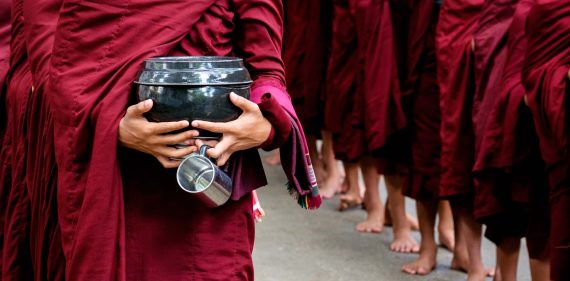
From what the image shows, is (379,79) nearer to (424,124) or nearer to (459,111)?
(424,124)

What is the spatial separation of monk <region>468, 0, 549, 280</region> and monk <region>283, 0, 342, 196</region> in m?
1.95

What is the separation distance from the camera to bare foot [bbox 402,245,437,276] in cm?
388

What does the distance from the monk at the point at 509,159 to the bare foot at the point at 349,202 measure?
1861 mm

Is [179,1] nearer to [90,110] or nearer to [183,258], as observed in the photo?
[90,110]

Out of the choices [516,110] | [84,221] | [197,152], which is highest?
[197,152]

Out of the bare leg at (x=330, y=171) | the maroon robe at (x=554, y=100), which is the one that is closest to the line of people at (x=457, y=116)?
the maroon robe at (x=554, y=100)

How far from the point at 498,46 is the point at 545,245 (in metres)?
0.79

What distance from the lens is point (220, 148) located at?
5.36 feet

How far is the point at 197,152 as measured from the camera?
5.34 ft

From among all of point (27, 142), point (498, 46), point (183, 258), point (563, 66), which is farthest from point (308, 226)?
point (183, 258)

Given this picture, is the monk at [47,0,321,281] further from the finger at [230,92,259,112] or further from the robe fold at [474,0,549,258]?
the robe fold at [474,0,549,258]

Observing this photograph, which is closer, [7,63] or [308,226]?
[7,63]

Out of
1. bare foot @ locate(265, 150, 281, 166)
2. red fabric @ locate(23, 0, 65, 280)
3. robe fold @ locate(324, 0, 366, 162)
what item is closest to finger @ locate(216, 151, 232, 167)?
red fabric @ locate(23, 0, 65, 280)

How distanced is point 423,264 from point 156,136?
2.51 m
